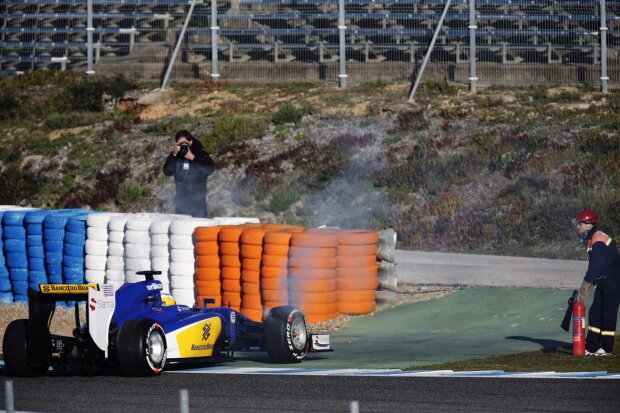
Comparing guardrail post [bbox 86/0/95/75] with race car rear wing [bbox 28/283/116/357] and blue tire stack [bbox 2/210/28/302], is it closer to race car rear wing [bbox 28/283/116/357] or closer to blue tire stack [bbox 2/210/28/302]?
blue tire stack [bbox 2/210/28/302]

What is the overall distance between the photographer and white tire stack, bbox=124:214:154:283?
141 cm

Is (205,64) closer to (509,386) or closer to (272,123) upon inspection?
(272,123)

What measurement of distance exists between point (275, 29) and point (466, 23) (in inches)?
203

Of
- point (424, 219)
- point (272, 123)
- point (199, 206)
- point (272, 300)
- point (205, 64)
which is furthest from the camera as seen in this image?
point (205, 64)

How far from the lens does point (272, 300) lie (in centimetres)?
1795

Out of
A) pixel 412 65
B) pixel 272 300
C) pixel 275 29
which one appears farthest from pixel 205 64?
pixel 272 300

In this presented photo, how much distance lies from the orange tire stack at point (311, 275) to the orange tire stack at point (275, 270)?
0.08 m

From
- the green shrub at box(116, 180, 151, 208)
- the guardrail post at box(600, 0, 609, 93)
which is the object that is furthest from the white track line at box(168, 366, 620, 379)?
the guardrail post at box(600, 0, 609, 93)

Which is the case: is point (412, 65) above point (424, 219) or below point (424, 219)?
above

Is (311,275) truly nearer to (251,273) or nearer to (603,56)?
(251,273)

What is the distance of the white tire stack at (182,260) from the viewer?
62.5ft

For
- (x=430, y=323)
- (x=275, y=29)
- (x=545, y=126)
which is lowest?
(x=430, y=323)

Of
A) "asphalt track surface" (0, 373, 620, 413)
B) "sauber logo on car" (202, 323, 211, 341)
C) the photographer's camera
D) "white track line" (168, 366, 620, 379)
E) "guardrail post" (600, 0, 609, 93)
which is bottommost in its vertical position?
"white track line" (168, 366, 620, 379)

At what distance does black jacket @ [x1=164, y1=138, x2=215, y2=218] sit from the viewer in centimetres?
2103
